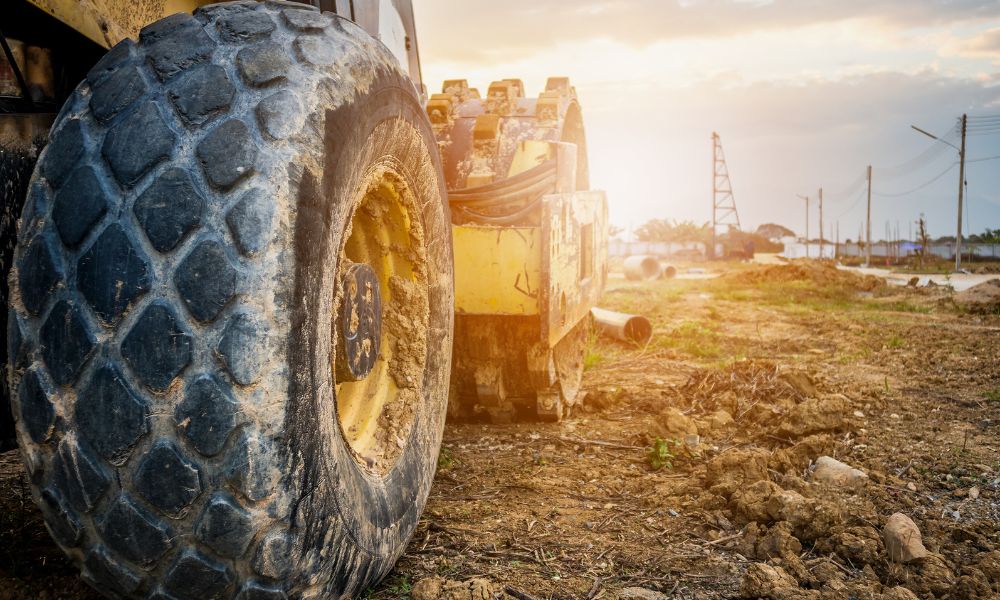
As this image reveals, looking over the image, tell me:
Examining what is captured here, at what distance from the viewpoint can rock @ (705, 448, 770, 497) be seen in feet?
11.5

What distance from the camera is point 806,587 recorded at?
2701 mm

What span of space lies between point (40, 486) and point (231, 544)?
412 millimetres

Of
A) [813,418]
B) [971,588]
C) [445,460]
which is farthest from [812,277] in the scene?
[971,588]

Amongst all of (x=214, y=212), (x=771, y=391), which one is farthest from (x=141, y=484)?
(x=771, y=391)

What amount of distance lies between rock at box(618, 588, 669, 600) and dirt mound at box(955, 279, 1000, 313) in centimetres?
1106

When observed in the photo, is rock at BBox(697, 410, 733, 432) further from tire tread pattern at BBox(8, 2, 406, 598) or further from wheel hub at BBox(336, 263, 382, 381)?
tire tread pattern at BBox(8, 2, 406, 598)

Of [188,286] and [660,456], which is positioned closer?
[188,286]

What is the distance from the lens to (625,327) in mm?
8469

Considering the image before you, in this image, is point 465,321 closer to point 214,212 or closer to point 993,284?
point 214,212

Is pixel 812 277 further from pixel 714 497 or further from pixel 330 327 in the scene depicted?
pixel 330 327

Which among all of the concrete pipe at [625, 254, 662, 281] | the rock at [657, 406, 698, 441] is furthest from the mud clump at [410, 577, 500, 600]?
the concrete pipe at [625, 254, 662, 281]

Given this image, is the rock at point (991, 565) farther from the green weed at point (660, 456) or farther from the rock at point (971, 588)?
the green weed at point (660, 456)

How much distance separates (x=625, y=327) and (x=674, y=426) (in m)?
3.84

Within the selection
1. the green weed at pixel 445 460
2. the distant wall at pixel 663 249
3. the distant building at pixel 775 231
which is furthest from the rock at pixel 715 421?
the distant building at pixel 775 231
